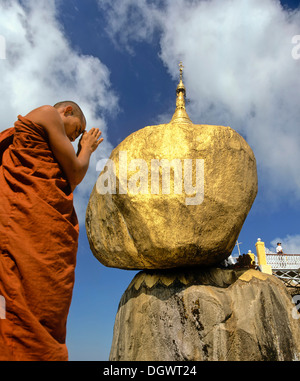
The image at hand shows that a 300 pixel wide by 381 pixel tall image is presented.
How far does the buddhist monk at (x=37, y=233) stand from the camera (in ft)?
4.82

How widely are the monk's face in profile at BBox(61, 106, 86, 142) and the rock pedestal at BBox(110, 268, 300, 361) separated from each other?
7.45 ft

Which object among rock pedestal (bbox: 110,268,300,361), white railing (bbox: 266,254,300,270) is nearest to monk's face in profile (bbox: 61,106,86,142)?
rock pedestal (bbox: 110,268,300,361)

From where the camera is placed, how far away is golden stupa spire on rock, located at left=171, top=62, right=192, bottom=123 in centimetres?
870

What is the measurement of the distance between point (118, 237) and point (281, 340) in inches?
81.3

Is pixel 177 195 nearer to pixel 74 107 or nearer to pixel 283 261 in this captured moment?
pixel 74 107

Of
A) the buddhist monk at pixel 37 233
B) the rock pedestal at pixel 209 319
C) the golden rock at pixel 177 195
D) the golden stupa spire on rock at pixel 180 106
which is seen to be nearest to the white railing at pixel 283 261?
the golden stupa spire on rock at pixel 180 106

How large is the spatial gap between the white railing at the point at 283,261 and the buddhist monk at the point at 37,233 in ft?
47.3

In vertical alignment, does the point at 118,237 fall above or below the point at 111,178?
below

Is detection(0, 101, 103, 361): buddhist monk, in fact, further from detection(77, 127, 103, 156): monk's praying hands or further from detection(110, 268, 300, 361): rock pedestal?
detection(110, 268, 300, 361): rock pedestal

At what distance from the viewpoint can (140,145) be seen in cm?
370

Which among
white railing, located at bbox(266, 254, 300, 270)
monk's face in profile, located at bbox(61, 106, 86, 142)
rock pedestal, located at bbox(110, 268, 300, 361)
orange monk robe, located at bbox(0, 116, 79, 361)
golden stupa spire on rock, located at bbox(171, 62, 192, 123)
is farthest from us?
white railing, located at bbox(266, 254, 300, 270)

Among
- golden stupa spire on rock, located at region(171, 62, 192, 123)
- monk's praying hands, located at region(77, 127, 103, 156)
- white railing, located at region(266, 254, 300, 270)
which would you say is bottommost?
monk's praying hands, located at region(77, 127, 103, 156)
